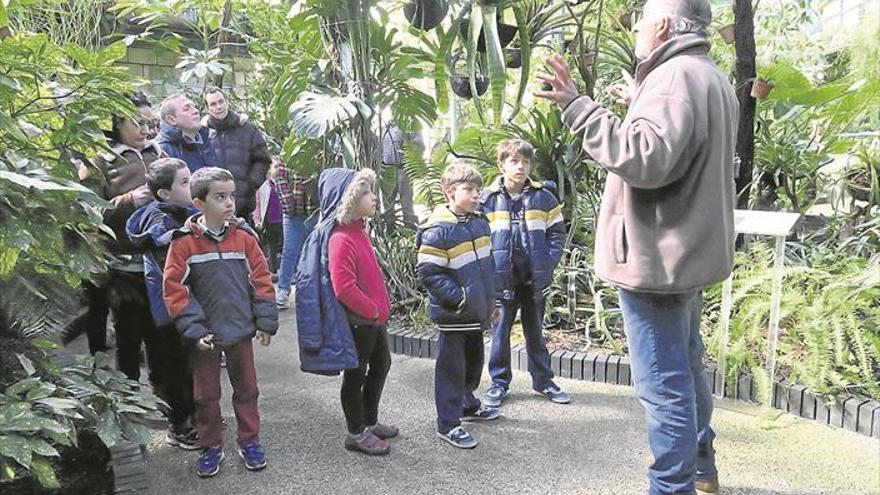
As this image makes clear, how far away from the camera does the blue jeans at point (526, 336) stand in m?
3.41

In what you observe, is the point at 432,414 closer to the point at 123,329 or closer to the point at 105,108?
the point at 123,329

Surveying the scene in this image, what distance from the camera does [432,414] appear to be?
336 cm

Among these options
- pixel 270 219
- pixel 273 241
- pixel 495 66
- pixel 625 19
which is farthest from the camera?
pixel 273 241

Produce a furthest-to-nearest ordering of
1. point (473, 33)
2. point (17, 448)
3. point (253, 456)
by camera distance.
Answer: point (473, 33) → point (253, 456) → point (17, 448)

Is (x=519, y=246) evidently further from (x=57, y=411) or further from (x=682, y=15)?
(x=57, y=411)

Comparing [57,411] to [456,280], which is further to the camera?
[456,280]

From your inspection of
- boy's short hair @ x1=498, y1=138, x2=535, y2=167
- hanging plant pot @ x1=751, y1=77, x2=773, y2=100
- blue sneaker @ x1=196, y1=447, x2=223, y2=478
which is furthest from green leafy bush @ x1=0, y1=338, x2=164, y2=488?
hanging plant pot @ x1=751, y1=77, x2=773, y2=100

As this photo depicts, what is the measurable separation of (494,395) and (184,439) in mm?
1511

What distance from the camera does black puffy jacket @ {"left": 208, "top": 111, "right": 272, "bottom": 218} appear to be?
4.39 meters

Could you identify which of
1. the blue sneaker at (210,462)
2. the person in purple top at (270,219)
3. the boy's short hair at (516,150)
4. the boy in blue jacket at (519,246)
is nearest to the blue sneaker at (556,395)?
the boy in blue jacket at (519,246)

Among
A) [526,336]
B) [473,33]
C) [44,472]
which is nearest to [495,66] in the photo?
[473,33]

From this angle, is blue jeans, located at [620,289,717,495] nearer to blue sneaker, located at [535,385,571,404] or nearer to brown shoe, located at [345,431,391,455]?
brown shoe, located at [345,431,391,455]

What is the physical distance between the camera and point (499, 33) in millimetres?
4004

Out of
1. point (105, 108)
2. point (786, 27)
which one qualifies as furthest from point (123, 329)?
point (786, 27)
